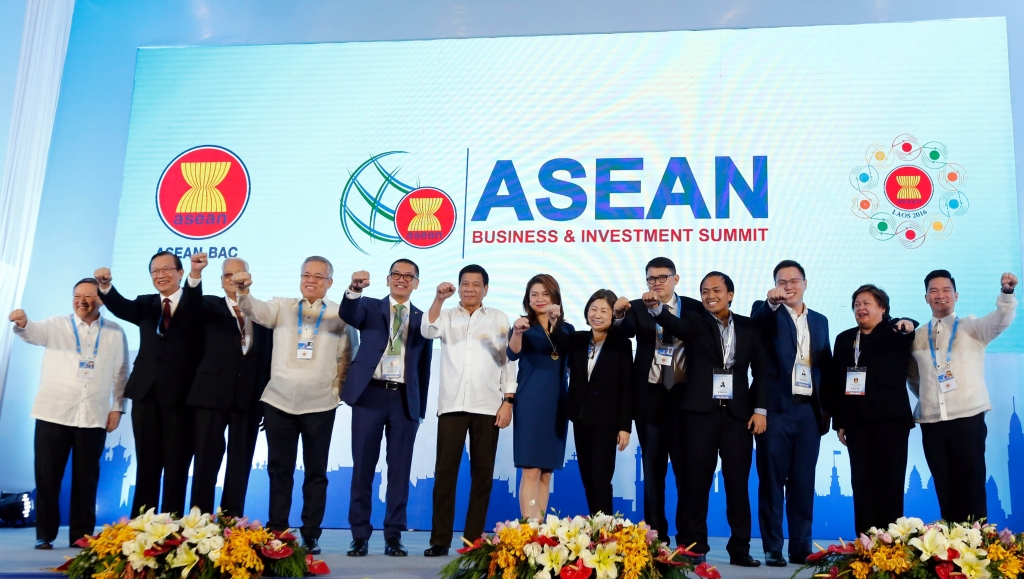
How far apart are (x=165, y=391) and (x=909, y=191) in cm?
436

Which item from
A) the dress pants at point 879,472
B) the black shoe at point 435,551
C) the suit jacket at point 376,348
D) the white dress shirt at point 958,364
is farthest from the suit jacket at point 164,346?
the white dress shirt at point 958,364

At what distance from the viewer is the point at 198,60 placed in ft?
20.1

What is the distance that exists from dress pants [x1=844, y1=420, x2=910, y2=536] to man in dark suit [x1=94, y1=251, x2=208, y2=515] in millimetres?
3058

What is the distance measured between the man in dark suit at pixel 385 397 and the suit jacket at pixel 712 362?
3.91 feet

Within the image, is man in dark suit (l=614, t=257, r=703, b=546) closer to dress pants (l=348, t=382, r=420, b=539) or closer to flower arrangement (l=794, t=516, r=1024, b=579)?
dress pants (l=348, t=382, r=420, b=539)

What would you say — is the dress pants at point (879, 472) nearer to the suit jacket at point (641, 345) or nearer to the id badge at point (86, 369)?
the suit jacket at point (641, 345)

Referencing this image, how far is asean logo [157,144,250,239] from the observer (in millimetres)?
5879

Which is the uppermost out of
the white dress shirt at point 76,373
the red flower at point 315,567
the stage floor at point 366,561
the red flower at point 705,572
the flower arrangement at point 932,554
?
the white dress shirt at point 76,373

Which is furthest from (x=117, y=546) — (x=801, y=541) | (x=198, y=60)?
(x=198, y=60)

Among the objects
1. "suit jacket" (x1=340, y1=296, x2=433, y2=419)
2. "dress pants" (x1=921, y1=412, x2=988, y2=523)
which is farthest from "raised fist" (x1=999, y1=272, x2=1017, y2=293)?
"suit jacket" (x1=340, y1=296, x2=433, y2=419)

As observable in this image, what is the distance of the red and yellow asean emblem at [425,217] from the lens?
18.6 ft

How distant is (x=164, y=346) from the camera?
13.4ft

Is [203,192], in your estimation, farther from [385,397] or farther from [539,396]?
[539,396]

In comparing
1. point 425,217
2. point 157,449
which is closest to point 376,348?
point 157,449
